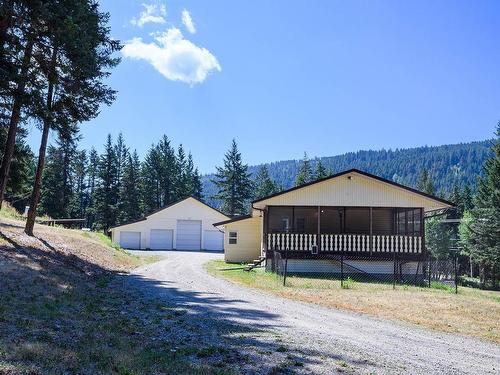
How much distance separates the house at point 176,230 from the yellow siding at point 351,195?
2070cm

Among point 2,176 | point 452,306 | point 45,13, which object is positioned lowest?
point 452,306

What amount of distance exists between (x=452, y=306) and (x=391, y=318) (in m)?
3.19

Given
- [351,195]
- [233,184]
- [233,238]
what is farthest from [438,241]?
[351,195]

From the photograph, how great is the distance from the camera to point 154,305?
10000mm

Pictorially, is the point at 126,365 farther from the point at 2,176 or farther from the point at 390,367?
the point at 2,176

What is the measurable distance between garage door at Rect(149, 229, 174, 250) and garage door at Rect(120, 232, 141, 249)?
122 centimetres

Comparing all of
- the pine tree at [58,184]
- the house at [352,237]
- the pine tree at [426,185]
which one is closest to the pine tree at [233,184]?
the pine tree at [58,184]

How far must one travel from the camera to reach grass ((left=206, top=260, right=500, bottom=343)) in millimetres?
9984

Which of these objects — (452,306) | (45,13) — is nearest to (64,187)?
(45,13)

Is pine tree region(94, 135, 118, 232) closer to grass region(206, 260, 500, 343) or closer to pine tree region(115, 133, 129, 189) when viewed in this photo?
pine tree region(115, 133, 129, 189)

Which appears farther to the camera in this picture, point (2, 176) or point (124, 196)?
point (124, 196)

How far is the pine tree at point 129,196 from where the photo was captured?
2295 inches

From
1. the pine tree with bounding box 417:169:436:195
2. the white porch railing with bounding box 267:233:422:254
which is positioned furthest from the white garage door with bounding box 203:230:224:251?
the pine tree with bounding box 417:169:436:195

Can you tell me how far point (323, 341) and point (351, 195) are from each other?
14.6 metres
